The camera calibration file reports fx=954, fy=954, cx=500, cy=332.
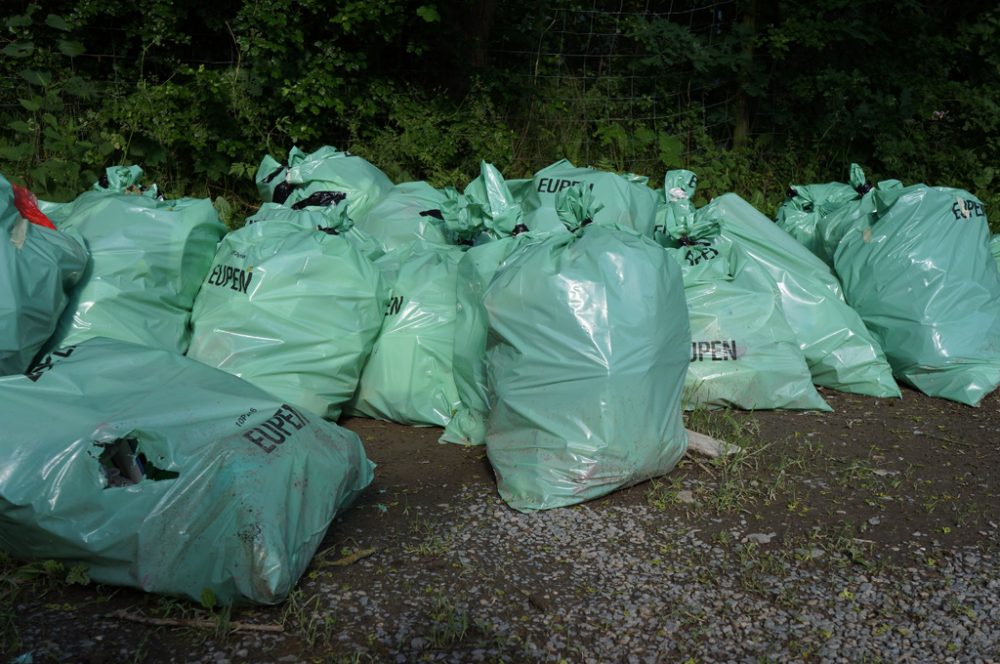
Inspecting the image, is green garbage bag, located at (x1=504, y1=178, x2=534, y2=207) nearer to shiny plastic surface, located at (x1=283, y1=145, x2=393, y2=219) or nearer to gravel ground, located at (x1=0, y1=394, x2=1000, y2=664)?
shiny plastic surface, located at (x1=283, y1=145, x2=393, y2=219)

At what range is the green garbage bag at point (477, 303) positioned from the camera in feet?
10.3

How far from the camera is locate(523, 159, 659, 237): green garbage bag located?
384 centimetres

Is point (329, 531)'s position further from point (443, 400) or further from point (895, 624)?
point (895, 624)

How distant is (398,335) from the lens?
11.1 feet

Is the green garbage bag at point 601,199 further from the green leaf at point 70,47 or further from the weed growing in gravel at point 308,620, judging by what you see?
the green leaf at point 70,47

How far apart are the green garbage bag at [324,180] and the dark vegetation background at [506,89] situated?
1222 millimetres

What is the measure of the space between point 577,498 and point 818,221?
239 cm

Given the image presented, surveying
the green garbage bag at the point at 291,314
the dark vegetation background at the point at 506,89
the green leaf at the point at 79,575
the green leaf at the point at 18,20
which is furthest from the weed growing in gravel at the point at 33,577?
the green leaf at the point at 18,20

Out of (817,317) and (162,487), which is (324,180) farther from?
(162,487)

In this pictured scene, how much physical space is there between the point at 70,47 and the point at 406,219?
2.72 metres

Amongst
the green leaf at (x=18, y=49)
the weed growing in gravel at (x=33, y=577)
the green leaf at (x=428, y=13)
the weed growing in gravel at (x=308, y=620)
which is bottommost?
the weed growing in gravel at (x=33, y=577)

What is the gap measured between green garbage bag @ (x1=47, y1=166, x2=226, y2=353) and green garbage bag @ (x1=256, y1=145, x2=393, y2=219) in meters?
0.60

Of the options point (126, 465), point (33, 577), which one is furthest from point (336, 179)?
point (33, 577)

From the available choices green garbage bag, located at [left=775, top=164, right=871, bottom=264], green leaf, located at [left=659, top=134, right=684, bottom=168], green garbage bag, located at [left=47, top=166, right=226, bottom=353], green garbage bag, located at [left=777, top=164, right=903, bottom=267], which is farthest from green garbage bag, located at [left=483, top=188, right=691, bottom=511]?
green leaf, located at [left=659, top=134, right=684, bottom=168]
